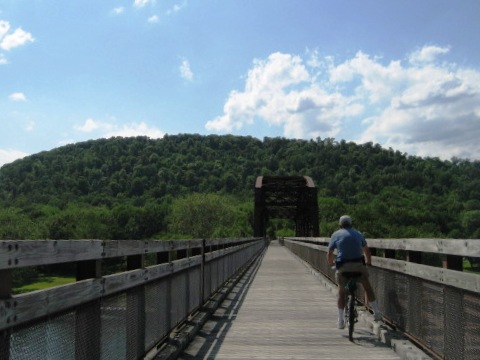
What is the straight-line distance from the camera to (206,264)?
31.7 feet

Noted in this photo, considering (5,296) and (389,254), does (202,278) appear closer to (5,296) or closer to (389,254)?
(389,254)

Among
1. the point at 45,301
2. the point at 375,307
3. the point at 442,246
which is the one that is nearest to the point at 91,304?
the point at 45,301

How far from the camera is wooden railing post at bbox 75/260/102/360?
11.2 ft

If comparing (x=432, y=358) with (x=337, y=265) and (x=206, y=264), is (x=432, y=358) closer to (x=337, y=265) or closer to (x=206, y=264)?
(x=337, y=265)

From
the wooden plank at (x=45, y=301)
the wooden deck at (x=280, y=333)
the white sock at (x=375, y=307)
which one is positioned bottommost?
the wooden deck at (x=280, y=333)

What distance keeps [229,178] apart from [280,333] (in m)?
150

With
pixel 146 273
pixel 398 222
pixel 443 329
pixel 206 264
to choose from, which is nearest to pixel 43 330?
pixel 146 273

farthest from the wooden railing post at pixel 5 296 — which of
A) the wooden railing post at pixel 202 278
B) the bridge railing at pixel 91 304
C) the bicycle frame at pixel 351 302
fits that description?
the wooden railing post at pixel 202 278

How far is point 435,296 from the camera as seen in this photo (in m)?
5.14

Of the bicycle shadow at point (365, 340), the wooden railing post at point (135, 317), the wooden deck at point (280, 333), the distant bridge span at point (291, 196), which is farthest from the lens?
the distant bridge span at point (291, 196)

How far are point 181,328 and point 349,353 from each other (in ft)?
7.09

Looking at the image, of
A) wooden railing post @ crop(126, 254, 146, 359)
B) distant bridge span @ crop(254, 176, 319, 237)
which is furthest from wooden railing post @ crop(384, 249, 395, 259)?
distant bridge span @ crop(254, 176, 319, 237)

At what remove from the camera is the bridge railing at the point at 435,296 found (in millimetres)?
4176

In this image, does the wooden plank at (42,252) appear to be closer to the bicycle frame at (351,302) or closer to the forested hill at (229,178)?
the bicycle frame at (351,302)
